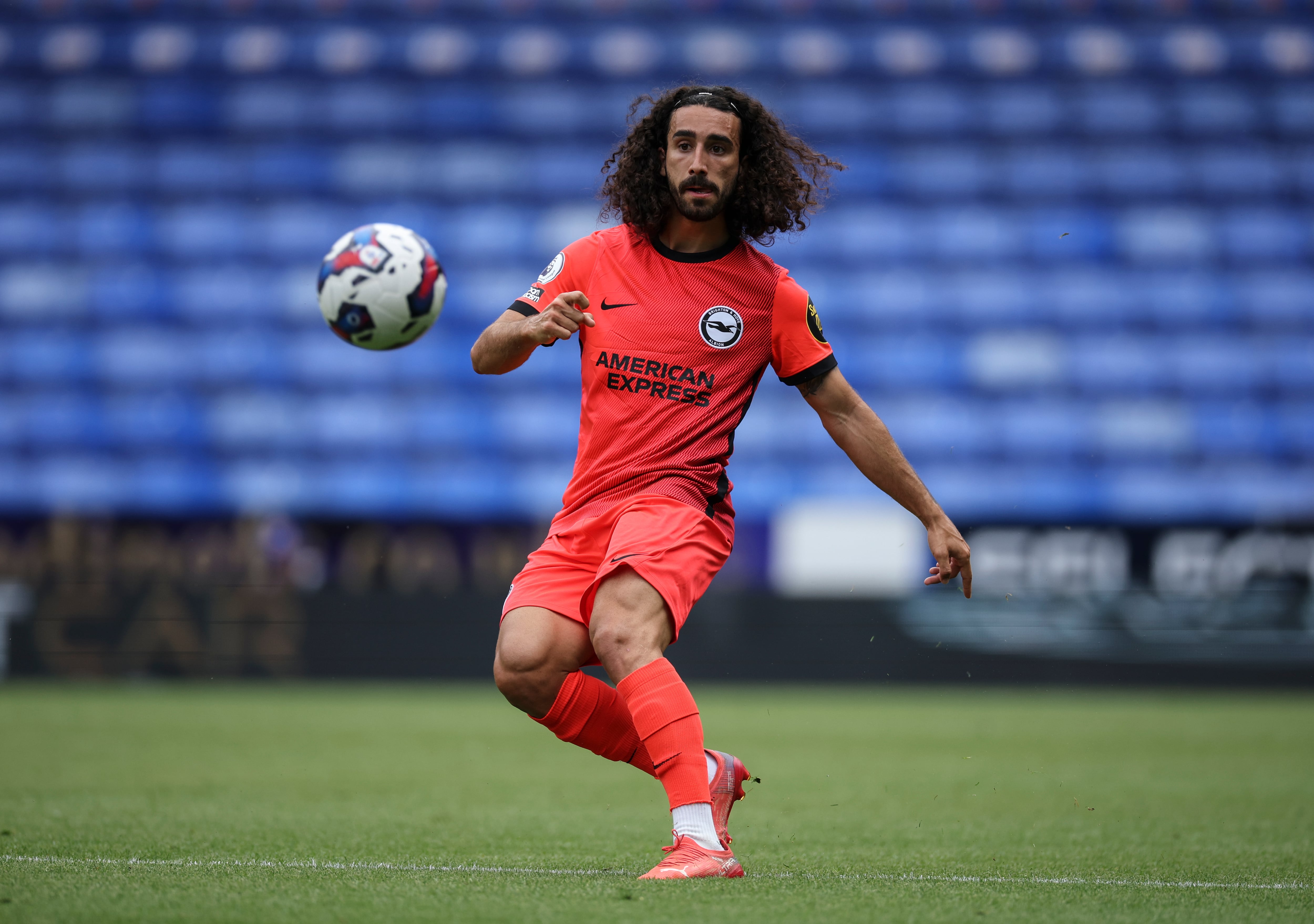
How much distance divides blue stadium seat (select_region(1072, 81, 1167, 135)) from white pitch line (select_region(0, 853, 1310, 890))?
15.5 metres

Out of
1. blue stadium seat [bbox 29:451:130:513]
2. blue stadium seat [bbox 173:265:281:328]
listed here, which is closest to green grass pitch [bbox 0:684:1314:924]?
blue stadium seat [bbox 29:451:130:513]

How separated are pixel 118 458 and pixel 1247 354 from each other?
13.5 m

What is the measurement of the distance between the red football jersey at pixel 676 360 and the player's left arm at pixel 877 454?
7 cm

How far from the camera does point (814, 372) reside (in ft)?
11.9

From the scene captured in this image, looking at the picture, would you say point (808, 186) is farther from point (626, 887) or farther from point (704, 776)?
point (626, 887)

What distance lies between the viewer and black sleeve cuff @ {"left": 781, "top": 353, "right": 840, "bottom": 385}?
362 cm

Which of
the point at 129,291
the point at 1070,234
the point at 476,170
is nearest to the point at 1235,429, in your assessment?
the point at 1070,234

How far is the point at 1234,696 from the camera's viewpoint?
39.1ft

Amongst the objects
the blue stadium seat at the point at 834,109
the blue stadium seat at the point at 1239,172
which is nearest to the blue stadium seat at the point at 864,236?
the blue stadium seat at the point at 834,109

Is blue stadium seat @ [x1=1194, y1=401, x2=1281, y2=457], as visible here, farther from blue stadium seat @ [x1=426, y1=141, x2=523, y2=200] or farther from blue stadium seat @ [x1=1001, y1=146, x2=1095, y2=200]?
blue stadium seat @ [x1=426, y1=141, x2=523, y2=200]

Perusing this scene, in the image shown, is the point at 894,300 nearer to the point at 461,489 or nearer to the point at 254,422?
the point at 461,489

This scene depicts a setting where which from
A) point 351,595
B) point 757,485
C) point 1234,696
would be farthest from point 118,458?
point 1234,696

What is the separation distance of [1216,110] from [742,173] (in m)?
16.0

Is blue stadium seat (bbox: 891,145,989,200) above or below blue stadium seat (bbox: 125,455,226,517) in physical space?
above
